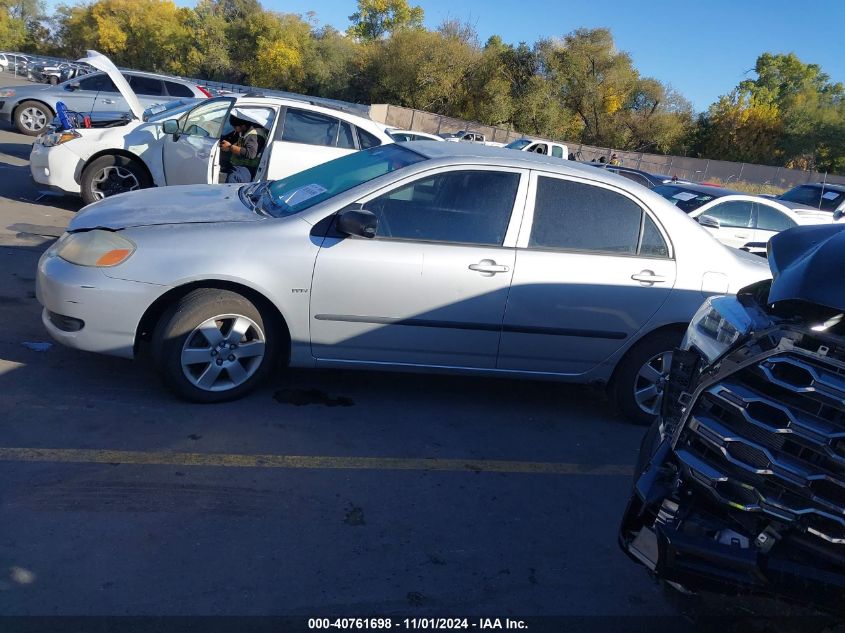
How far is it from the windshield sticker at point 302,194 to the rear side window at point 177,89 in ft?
42.1

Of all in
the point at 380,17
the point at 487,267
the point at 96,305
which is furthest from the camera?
the point at 380,17

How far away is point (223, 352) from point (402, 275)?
115cm

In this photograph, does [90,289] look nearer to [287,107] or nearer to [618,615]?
[618,615]

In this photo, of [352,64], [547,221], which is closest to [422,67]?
[352,64]

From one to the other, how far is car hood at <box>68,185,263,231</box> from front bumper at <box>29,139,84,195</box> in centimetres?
428

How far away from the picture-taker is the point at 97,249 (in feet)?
13.2

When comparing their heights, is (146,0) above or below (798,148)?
above

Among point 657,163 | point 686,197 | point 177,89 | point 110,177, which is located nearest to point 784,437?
point 110,177

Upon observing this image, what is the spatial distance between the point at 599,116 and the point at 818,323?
53955 millimetres

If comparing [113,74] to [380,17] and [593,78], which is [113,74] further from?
[380,17]

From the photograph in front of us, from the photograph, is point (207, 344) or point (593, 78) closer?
point (207, 344)

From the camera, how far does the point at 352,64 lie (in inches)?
2256

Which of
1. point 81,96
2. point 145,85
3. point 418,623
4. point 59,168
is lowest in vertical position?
point 418,623

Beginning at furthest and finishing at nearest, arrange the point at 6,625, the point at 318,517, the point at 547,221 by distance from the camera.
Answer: the point at 547,221 → the point at 318,517 → the point at 6,625
